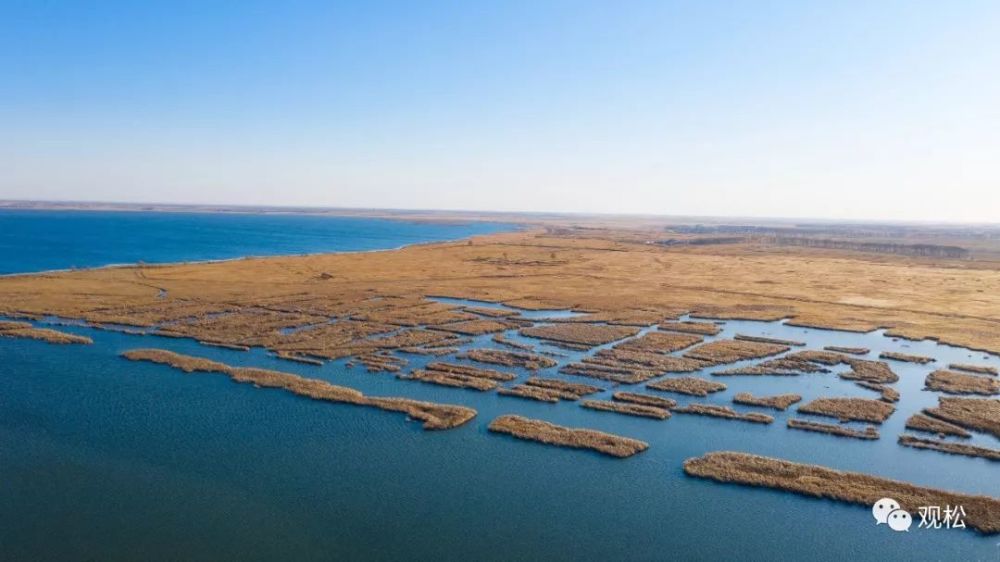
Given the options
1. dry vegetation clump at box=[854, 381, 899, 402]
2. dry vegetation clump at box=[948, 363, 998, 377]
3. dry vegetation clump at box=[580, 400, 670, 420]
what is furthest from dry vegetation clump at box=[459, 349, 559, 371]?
dry vegetation clump at box=[948, 363, 998, 377]

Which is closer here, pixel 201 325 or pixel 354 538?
pixel 354 538

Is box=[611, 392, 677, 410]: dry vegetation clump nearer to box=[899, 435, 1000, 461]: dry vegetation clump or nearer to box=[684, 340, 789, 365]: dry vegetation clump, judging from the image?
box=[684, 340, 789, 365]: dry vegetation clump

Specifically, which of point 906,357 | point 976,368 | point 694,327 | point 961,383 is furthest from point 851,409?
point 694,327

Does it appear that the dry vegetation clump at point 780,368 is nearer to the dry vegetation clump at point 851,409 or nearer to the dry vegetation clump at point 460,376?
the dry vegetation clump at point 851,409

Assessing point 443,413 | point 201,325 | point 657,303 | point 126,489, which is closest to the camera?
point 126,489

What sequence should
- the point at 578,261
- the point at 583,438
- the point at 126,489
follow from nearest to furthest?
the point at 126,489 < the point at 583,438 < the point at 578,261

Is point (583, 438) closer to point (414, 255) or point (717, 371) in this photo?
point (717, 371)

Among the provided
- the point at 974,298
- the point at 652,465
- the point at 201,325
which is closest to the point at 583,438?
the point at 652,465
